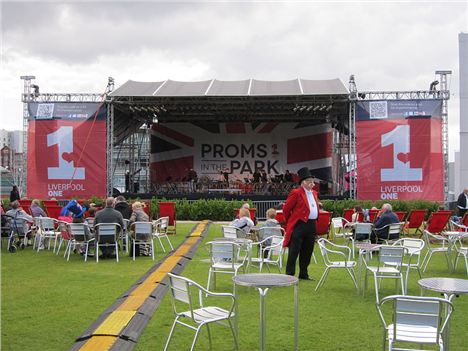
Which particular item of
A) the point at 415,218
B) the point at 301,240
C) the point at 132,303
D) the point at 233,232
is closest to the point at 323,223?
the point at 415,218

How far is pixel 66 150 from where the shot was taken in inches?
717

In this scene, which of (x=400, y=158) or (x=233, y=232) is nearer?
(x=233, y=232)

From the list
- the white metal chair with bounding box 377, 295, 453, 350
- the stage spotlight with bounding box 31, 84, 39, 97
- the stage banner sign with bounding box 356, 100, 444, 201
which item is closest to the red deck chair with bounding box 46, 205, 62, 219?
the stage spotlight with bounding box 31, 84, 39, 97

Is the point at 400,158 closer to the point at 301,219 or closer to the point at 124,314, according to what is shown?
the point at 301,219

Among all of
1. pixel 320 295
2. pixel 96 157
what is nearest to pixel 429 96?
pixel 96 157

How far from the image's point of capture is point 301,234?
6.62 m

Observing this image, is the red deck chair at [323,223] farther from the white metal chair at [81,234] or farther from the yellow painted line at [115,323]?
the yellow painted line at [115,323]

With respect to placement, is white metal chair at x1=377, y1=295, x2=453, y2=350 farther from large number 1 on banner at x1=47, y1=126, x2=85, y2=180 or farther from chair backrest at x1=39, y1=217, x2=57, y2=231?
large number 1 on banner at x1=47, y1=126, x2=85, y2=180

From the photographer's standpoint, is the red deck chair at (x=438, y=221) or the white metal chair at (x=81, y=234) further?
the red deck chair at (x=438, y=221)

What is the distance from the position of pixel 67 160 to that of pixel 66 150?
1.14ft

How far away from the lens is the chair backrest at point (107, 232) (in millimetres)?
8366

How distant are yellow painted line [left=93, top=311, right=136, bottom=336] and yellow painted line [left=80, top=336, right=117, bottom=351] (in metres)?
0.11

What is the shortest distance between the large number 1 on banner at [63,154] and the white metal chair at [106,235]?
10003mm

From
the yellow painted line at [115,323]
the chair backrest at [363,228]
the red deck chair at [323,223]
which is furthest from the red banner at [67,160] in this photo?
the yellow painted line at [115,323]
